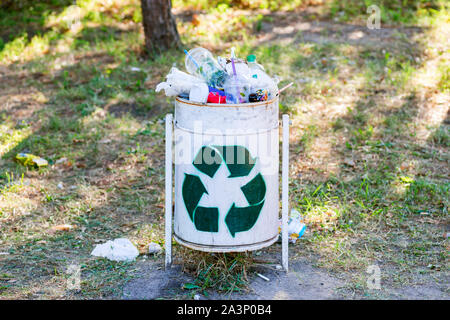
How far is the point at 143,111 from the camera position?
6.44m

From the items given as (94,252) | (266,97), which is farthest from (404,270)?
(94,252)

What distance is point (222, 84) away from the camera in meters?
3.43

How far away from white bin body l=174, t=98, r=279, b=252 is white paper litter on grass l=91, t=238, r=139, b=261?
613 millimetres

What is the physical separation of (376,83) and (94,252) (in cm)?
387

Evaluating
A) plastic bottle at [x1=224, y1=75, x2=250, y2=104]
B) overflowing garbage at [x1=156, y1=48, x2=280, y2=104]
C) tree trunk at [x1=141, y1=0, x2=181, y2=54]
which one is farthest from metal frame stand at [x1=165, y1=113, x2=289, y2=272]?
tree trunk at [x1=141, y1=0, x2=181, y2=54]

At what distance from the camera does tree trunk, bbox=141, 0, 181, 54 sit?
23.8ft

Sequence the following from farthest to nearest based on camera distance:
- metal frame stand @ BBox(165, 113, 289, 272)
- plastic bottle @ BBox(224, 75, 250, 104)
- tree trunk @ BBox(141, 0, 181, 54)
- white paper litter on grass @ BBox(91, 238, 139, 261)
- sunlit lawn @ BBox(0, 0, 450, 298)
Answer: tree trunk @ BBox(141, 0, 181, 54), sunlit lawn @ BBox(0, 0, 450, 298), white paper litter on grass @ BBox(91, 238, 139, 261), metal frame stand @ BBox(165, 113, 289, 272), plastic bottle @ BBox(224, 75, 250, 104)

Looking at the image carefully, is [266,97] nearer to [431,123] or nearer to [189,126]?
[189,126]

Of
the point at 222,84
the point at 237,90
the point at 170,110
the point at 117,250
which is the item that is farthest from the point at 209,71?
the point at 170,110

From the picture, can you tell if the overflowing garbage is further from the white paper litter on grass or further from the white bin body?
the white paper litter on grass

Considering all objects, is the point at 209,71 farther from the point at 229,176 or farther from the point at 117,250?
the point at 117,250

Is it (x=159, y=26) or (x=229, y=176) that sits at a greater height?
(x=159, y=26)

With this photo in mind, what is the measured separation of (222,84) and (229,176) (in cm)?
54

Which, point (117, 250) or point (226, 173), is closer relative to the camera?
point (226, 173)
